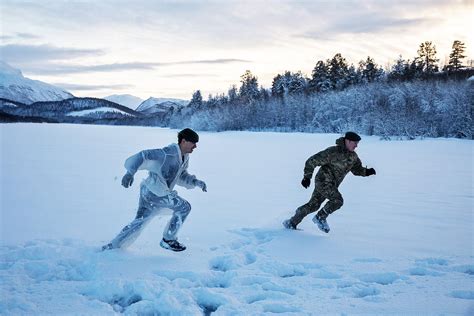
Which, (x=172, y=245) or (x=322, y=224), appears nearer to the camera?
(x=172, y=245)

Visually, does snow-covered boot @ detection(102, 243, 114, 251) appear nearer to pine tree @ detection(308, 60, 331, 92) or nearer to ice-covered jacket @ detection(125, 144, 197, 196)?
ice-covered jacket @ detection(125, 144, 197, 196)

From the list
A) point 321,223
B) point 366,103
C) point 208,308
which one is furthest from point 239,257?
point 366,103

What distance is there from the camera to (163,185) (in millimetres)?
4926

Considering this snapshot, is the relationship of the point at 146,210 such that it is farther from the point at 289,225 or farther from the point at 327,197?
the point at 327,197

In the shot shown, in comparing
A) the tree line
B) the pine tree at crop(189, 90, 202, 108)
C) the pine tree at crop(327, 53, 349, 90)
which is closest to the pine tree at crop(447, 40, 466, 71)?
the tree line

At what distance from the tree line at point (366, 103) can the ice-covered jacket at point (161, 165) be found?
31716 millimetres

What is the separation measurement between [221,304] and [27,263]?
7.64 feet

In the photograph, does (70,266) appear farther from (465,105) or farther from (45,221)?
(465,105)

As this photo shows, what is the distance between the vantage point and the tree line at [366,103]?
119 ft

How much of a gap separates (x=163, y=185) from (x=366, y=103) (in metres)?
47.1

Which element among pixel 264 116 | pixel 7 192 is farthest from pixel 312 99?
pixel 7 192

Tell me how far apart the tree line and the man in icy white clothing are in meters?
31.6

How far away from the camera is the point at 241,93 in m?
105

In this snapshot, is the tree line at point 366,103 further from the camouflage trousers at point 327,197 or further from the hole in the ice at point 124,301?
the hole in the ice at point 124,301
